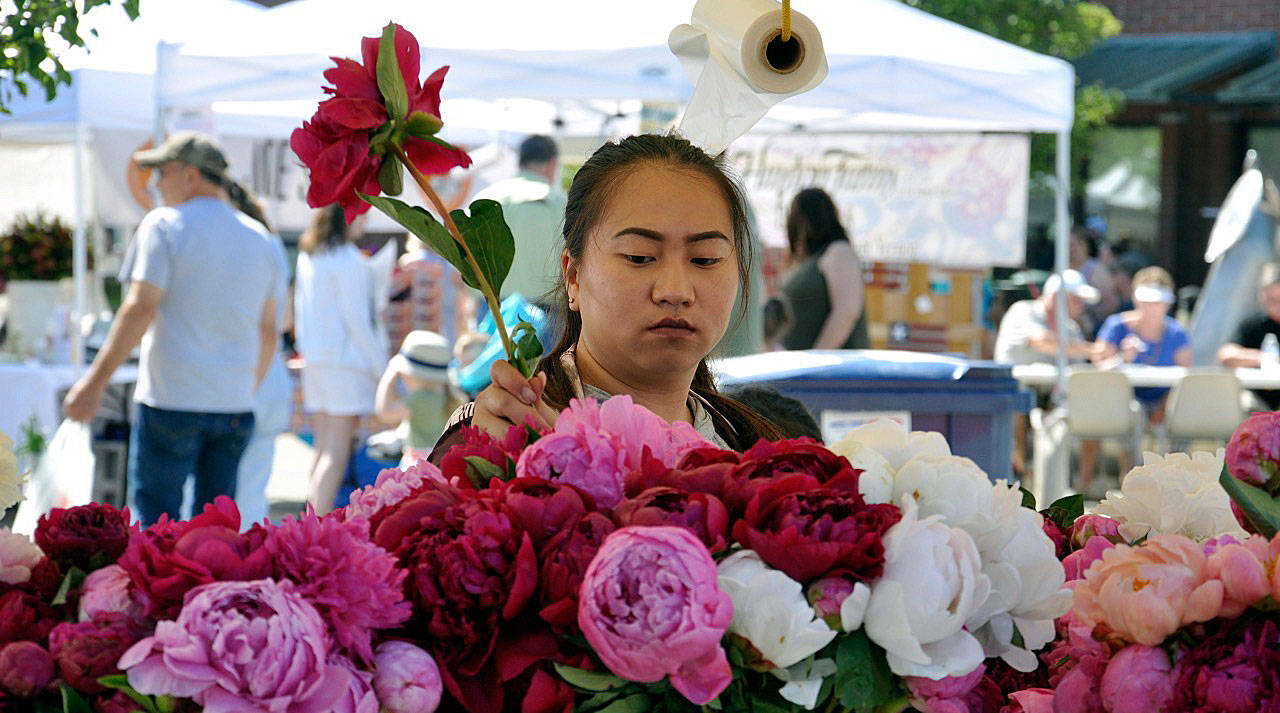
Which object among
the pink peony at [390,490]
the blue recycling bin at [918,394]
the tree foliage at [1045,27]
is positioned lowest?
the blue recycling bin at [918,394]

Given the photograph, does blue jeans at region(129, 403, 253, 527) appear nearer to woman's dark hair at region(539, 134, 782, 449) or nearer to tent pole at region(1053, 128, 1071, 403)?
woman's dark hair at region(539, 134, 782, 449)

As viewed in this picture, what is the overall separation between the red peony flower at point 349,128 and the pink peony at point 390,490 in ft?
0.77

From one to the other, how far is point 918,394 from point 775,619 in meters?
3.38

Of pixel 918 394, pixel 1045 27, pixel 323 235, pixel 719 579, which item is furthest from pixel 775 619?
pixel 1045 27

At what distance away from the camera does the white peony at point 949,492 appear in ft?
3.14

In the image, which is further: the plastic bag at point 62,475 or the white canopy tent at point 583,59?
the white canopy tent at point 583,59

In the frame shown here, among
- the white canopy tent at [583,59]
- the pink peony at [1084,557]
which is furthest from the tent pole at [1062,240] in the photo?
the pink peony at [1084,557]

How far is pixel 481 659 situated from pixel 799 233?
15.4 ft

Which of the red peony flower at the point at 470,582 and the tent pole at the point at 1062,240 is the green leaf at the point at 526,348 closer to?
the red peony flower at the point at 470,582

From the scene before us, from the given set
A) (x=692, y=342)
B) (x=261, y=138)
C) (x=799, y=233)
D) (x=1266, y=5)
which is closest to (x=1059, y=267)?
(x=799, y=233)

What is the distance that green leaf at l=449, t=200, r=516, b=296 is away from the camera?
125 cm

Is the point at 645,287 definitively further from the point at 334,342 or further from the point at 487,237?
the point at 334,342

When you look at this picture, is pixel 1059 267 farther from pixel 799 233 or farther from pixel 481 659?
pixel 481 659

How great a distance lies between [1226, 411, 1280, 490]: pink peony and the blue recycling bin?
10.3 ft
